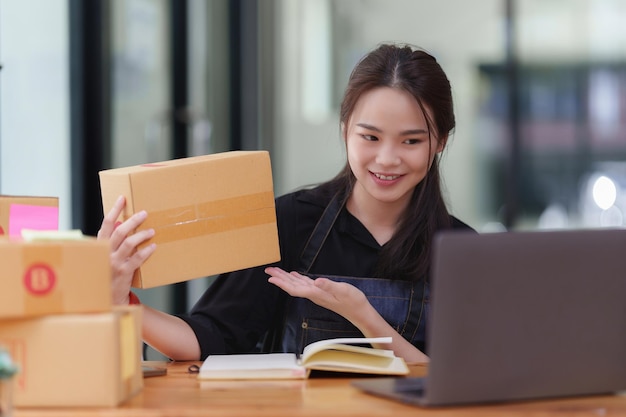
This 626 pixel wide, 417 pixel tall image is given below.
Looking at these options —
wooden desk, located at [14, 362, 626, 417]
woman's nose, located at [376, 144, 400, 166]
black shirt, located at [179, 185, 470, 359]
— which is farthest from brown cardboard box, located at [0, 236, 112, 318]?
woman's nose, located at [376, 144, 400, 166]

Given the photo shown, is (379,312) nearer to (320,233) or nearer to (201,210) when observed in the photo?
(320,233)

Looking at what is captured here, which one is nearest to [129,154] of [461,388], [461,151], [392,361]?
[461,151]

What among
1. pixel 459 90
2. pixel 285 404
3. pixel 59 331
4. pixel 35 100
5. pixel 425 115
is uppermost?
pixel 459 90

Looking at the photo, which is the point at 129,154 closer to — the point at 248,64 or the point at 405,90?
the point at 248,64

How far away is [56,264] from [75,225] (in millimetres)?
1959

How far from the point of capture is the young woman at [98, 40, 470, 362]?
196 centimetres

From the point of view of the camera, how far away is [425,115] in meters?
2.01

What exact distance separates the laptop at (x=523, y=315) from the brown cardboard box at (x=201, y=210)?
0.47 meters

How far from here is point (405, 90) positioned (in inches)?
79.0

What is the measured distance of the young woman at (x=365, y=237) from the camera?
1.96 meters

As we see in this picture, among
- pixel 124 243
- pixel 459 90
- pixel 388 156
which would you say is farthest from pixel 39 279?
pixel 459 90

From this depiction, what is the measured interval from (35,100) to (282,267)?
1.20m

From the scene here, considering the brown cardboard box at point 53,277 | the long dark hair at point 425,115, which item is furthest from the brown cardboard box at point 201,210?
the long dark hair at point 425,115

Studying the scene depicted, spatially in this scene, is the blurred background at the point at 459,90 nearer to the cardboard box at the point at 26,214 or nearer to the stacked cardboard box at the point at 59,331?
the cardboard box at the point at 26,214
